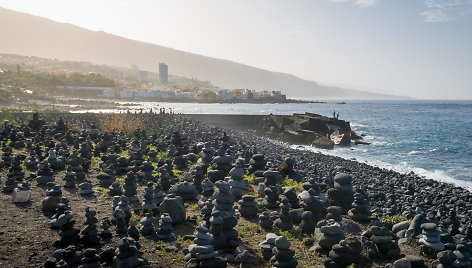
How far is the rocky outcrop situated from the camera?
122ft

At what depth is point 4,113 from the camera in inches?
912

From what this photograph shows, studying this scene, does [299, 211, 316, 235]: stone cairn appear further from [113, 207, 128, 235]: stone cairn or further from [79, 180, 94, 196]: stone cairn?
[79, 180, 94, 196]: stone cairn

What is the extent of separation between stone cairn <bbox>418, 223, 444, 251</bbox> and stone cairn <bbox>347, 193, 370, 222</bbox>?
159 cm

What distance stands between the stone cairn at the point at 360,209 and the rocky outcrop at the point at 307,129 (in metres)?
29.1

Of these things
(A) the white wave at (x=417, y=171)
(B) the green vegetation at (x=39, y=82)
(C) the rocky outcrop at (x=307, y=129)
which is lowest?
(A) the white wave at (x=417, y=171)

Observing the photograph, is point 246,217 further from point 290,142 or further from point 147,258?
point 290,142

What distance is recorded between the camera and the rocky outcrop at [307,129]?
37125 millimetres

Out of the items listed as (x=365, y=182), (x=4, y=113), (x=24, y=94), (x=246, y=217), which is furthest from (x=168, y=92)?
(x=246, y=217)

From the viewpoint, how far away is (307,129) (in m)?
38.9

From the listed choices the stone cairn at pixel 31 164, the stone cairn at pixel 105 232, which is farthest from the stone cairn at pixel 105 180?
the stone cairn at pixel 105 232

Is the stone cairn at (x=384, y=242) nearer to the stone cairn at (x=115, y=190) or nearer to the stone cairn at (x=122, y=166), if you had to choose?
the stone cairn at (x=115, y=190)

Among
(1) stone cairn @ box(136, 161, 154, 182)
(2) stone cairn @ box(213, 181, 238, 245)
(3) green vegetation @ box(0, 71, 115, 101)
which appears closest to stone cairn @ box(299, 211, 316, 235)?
(2) stone cairn @ box(213, 181, 238, 245)

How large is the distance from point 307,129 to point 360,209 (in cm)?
3165

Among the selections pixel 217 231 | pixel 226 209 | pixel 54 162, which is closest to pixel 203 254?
pixel 217 231
